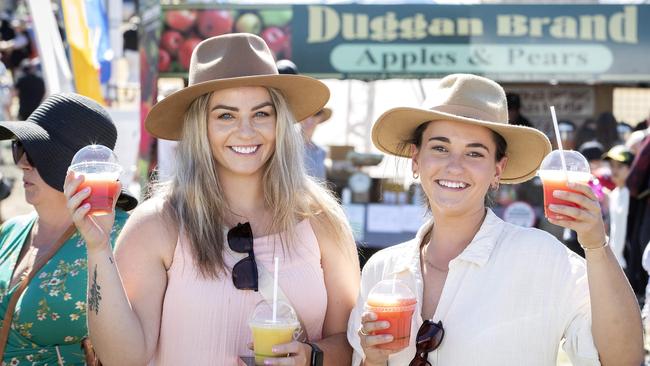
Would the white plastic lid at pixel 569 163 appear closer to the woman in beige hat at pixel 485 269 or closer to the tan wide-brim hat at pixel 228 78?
the woman in beige hat at pixel 485 269

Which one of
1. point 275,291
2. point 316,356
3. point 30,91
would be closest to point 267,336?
point 275,291

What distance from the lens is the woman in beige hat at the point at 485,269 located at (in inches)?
105

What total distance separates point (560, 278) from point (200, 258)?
3.84 ft

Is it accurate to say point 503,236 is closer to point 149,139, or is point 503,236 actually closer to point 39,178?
point 39,178

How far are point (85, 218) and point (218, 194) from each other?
62cm

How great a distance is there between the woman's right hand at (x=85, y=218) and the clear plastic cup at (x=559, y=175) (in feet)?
4.23

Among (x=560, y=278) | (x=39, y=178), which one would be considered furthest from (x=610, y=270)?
(x=39, y=178)

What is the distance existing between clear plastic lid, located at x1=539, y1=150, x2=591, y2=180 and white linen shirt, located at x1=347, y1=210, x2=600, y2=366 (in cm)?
30

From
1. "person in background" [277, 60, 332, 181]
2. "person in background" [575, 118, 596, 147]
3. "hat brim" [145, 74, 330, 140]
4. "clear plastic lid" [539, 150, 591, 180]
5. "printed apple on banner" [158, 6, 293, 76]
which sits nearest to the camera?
"clear plastic lid" [539, 150, 591, 180]

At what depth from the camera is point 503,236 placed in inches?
121

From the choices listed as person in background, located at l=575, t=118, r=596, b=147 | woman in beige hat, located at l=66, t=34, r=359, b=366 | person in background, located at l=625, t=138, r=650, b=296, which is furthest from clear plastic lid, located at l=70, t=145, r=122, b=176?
person in background, located at l=575, t=118, r=596, b=147

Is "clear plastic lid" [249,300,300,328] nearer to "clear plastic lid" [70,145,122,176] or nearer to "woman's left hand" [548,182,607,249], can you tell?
"clear plastic lid" [70,145,122,176]

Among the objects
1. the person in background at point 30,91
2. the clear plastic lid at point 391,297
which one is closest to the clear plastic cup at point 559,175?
the clear plastic lid at point 391,297

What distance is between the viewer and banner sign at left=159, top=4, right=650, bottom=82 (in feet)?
31.7
